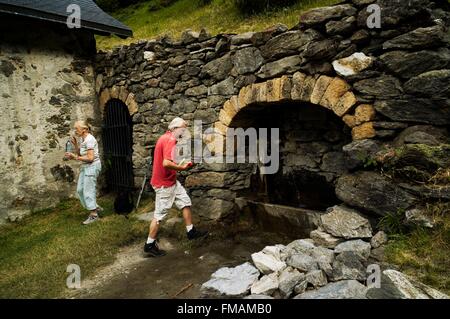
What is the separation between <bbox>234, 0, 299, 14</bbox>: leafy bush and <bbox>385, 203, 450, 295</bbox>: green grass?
6.71 metres

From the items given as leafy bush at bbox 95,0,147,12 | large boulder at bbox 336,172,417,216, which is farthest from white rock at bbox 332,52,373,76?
leafy bush at bbox 95,0,147,12

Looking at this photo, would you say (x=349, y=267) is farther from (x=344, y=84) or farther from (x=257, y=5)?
(x=257, y=5)

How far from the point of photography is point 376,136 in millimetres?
3602

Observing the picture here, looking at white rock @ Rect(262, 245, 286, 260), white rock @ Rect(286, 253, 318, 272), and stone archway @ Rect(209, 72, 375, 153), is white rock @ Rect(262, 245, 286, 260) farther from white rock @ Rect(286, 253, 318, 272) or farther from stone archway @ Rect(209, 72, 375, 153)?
stone archway @ Rect(209, 72, 375, 153)

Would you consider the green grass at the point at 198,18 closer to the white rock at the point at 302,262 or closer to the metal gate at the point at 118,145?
the metal gate at the point at 118,145

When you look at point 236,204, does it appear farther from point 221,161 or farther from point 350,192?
point 350,192

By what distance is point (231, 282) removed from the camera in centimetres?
322

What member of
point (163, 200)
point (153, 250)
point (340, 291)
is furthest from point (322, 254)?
point (153, 250)

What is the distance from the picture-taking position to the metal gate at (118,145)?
6641 mm

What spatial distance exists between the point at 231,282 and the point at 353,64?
2.65m

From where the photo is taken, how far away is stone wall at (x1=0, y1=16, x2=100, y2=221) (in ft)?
18.7

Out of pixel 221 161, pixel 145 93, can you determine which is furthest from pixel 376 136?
pixel 145 93

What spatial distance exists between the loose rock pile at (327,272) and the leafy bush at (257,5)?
6307 millimetres

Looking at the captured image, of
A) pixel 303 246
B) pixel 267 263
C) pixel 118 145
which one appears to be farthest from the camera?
pixel 118 145
